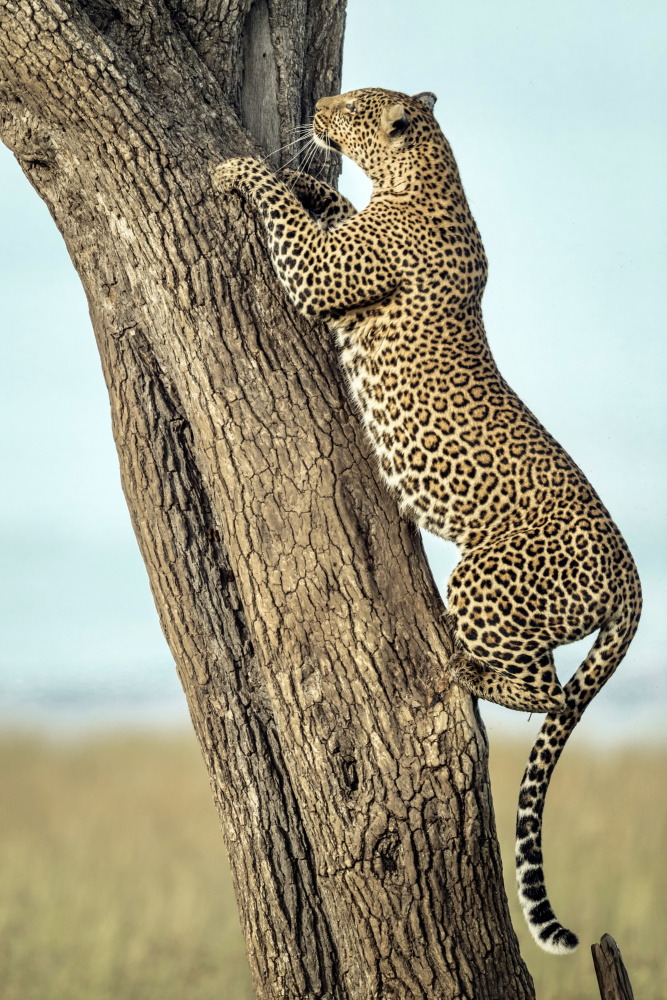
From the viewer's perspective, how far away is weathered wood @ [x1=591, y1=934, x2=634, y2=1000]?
13.8 ft

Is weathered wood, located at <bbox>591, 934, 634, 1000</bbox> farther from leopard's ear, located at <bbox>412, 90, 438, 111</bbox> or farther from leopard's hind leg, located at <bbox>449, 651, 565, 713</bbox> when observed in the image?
leopard's ear, located at <bbox>412, 90, 438, 111</bbox>

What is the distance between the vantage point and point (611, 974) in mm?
4219

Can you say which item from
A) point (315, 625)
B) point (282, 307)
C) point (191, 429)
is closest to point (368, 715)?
point (315, 625)

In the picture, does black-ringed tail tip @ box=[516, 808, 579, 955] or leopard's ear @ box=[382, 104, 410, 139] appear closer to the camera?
black-ringed tail tip @ box=[516, 808, 579, 955]

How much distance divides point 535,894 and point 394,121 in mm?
3614

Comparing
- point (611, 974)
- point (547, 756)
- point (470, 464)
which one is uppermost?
point (470, 464)

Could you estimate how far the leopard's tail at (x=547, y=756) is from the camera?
4.00m

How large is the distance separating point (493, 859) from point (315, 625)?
126cm

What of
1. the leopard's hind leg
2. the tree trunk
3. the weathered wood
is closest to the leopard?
the leopard's hind leg

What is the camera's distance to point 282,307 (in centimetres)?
421

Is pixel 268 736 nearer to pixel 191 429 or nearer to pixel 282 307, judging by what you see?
pixel 191 429

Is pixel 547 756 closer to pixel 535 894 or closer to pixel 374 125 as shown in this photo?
pixel 535 894

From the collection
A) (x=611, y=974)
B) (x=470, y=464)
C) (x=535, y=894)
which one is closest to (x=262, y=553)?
(x=470, y=464)

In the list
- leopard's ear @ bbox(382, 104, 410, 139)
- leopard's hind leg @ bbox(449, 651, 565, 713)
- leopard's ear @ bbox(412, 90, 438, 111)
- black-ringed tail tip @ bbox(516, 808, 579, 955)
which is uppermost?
leopard's ear @ bbox(412, 90, 438, 111)
